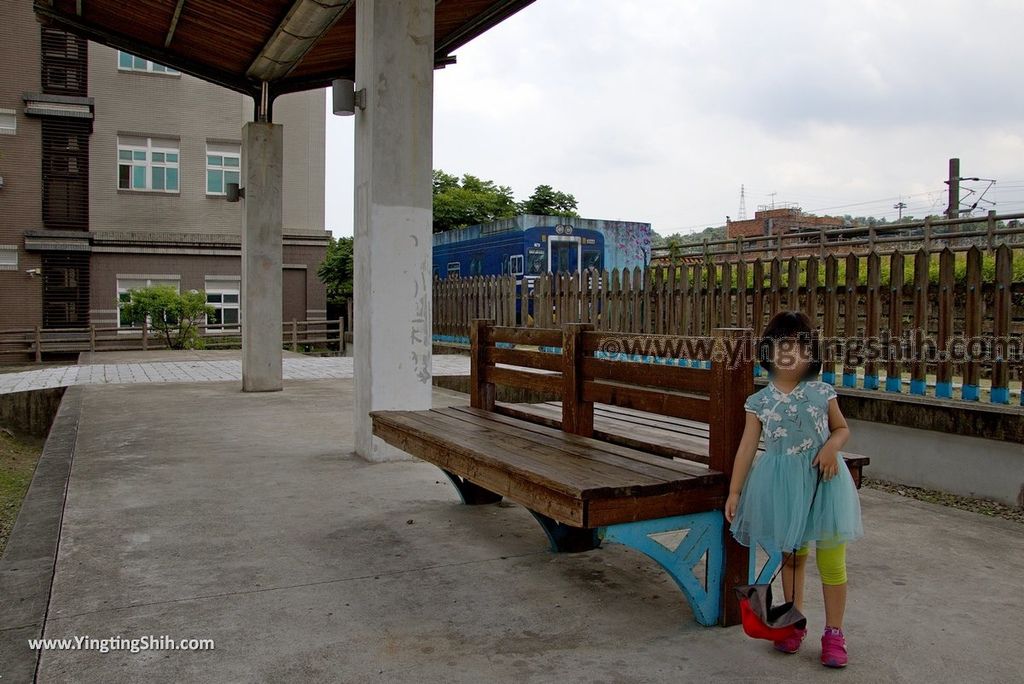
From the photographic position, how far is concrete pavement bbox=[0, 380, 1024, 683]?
3.08m

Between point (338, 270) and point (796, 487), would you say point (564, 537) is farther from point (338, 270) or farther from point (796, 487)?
point (338, 270)

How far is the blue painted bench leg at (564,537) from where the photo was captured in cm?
446

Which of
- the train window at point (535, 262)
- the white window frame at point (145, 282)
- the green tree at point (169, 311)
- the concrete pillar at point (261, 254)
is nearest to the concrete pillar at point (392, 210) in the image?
the concrete pillar at point (261, 254)

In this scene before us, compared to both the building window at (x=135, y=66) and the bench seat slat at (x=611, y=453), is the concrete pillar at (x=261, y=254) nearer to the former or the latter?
the bench seat slat at (x=611, y=453)

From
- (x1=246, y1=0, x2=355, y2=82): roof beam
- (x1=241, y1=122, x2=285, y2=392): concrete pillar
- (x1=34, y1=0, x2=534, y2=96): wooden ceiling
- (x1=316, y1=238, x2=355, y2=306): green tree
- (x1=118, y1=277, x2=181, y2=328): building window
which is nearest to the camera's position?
(x1=246, y1=0, x2=355, y2=82): roof beam

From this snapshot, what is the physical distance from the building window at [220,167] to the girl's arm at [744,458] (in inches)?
1064

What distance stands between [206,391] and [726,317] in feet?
25.4

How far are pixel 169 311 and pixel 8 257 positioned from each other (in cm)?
535

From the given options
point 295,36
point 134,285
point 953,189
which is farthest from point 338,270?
point 953,189

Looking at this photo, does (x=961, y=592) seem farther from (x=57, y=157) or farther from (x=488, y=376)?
(x=57, y=157)

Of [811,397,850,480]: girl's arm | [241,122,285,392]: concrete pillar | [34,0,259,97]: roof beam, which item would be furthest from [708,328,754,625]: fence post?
[241,122,285,392]: concrete pillar

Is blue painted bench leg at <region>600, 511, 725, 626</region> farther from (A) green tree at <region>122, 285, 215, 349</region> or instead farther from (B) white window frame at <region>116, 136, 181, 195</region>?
(B) white window frame at <region>116, 136, 181, 195</region>

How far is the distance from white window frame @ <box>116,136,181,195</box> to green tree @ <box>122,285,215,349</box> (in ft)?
11.8

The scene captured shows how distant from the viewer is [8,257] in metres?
25.4
